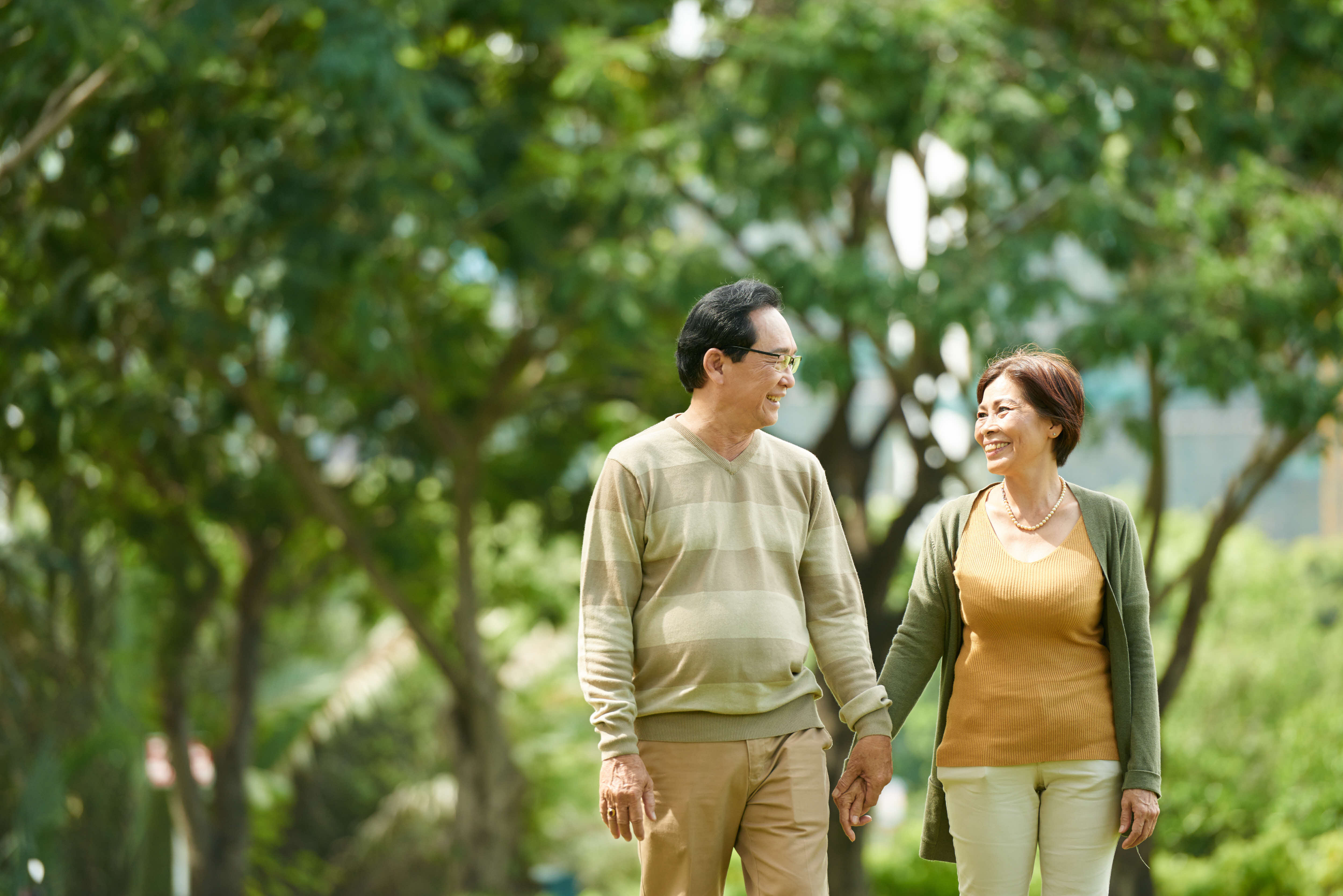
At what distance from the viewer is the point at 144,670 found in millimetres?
10742

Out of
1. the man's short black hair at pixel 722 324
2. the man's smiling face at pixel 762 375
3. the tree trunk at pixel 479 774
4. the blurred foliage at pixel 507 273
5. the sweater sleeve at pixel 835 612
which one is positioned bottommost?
the tree trunk at pixel 479 774

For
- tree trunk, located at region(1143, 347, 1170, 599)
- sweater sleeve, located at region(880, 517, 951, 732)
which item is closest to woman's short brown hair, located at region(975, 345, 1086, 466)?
sweater sleeve, located at region(880, 517, 951, 732)

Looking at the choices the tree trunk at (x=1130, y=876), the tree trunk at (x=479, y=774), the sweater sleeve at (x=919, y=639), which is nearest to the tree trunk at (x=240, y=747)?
the tree trunk at (x=479, y=774)

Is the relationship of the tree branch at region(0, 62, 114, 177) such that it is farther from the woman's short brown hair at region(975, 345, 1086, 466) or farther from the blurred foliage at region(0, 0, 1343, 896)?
the woman's short brown hair at region(975, 345, 1086, 466)

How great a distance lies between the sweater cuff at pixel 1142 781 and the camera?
3.15m

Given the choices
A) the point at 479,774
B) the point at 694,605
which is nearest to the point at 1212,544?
the point at 479,774

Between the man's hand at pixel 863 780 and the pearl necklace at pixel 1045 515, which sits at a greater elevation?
the pearl necklace at pixel 1045 515

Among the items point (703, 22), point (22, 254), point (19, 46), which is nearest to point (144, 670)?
point (22, 254)

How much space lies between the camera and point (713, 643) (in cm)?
309

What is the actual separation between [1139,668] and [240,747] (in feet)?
37.9

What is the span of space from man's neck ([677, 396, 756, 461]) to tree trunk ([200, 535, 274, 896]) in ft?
32.8

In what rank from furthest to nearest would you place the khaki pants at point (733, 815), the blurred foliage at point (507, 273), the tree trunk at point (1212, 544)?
the tree trunk at point (1212, 544)
the blurred foliage at point (507, 273)
the khaki pants at point (733, 815)

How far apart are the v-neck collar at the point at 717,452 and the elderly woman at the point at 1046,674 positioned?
54cm

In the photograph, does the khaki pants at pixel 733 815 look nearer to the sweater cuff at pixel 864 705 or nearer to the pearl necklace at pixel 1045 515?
the sweater cuff at pixel 864 705
